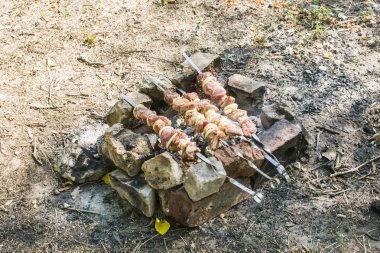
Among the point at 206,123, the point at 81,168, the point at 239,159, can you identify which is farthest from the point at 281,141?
the point at 81,168

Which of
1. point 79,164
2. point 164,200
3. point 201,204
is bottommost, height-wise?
point 79,164

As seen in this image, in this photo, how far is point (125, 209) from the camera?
369cm

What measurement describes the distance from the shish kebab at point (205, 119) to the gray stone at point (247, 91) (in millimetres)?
413

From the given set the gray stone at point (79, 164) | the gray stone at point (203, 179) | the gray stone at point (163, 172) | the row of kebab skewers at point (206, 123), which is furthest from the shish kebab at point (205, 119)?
the gray stone at point (79, 164)

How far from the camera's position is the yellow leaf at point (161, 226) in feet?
11.4

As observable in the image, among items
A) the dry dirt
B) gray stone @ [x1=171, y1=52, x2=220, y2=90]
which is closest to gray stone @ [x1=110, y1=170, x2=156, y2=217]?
the dry dirt

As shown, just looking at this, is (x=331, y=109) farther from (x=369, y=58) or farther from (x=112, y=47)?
(x=112, y=47)

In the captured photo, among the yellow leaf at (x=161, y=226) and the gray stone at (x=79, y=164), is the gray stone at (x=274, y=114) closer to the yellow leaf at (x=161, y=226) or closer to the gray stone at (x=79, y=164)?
the yellow leaf at (x=161, y=226)

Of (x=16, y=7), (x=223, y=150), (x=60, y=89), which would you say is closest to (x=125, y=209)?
(x=223, y=150)

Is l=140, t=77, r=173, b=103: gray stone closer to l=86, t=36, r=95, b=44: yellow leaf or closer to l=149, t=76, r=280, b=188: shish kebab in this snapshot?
l=149, t=76, r=280, b=188: shish kebab

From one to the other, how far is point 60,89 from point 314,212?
10.4 feet

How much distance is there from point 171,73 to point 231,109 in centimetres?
147

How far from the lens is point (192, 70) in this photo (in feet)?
14.3

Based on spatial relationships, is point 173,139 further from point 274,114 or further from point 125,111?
point 274,114
